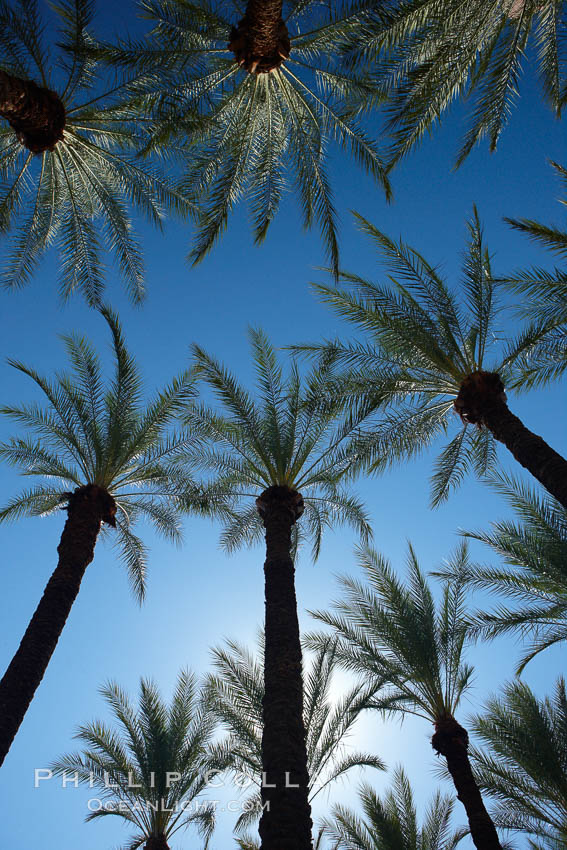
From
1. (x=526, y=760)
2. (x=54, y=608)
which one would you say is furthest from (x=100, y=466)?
(x=526, y=760)

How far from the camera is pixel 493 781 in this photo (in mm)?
12211

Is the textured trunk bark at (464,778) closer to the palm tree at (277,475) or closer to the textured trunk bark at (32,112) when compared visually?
the palm tree at (277,475)

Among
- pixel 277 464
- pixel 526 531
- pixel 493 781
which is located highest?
pixel 277 464

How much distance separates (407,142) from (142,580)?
34.5 ft

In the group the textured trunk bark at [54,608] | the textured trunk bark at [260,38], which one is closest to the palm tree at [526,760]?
the textured trunk bark at [54,608]

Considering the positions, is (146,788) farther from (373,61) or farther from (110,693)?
(373,61)

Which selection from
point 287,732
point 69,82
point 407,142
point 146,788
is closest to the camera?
point 287,732

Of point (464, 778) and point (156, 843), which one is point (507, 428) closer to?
point (464, 778)

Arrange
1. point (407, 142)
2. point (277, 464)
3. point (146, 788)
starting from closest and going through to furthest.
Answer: point (407, 142) → point (277, 464) → point (146, 788)

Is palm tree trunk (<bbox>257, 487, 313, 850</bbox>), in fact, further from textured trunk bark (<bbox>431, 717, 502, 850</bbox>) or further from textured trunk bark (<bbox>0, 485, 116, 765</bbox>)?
textured trunk bark (<bbox>431, 717, 502, 850</bbox>)

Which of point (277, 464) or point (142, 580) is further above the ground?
point (277, 464)

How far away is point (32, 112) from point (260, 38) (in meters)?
3.45

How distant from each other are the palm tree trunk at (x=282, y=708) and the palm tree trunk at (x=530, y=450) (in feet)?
12.5

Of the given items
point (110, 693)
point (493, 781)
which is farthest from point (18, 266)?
point (493, 781)
